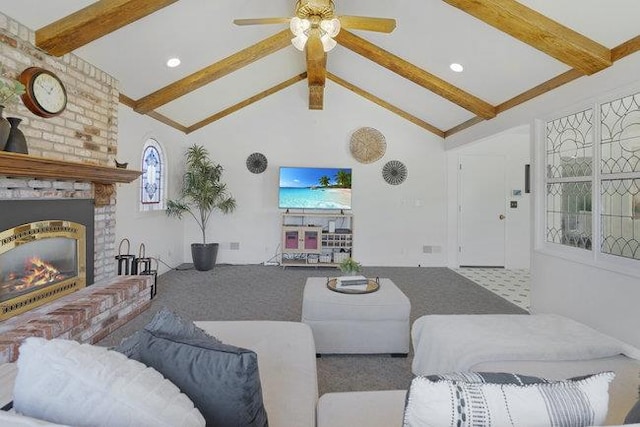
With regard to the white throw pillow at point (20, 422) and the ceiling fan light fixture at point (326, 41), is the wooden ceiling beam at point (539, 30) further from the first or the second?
the white throw pillow at point (20, 422)

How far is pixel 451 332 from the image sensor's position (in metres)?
2.10

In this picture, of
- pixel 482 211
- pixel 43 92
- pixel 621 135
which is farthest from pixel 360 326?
pixel 482 211

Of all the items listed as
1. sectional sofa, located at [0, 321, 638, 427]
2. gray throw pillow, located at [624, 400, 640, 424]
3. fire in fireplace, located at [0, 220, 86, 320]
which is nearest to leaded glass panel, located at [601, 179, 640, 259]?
sectional sofa, located at [0, 321, 638, 427]

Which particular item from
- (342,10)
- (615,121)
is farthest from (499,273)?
(342,10)

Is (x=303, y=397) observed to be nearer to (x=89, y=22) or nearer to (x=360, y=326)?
(x=360, y=326)

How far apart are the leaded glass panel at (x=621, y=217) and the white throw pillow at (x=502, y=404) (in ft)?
8.32

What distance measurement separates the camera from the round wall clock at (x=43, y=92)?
264cm

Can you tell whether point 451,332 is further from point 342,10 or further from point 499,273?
point 499,273

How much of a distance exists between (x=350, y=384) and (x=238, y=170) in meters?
4.60

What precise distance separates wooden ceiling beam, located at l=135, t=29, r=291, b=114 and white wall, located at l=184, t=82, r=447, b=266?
1703 mm

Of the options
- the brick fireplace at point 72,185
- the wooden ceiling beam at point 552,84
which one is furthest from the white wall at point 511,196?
the brick fireplace at point 72,185

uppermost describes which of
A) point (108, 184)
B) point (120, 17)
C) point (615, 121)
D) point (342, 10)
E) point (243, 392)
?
point (342, 10)

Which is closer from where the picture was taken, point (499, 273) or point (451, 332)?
point (451, 332)

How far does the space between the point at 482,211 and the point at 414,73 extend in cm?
290
